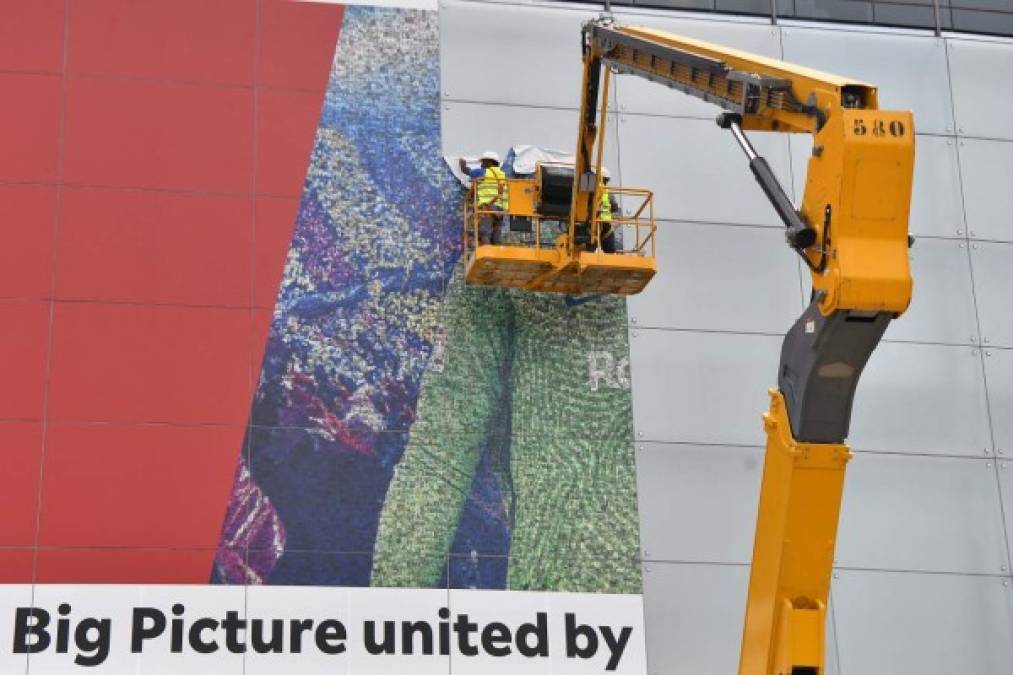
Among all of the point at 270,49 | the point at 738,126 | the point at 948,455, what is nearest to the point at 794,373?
the point at 738,126

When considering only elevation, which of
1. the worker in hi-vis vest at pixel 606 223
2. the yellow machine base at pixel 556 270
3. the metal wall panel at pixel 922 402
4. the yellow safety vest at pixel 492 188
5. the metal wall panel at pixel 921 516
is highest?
the yellow safety vest at pixel 492 188

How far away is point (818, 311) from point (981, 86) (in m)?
14.0

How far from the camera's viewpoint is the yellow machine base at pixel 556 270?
22891mm

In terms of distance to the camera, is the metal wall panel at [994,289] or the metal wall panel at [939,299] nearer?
the metal wall panel at [939,299]

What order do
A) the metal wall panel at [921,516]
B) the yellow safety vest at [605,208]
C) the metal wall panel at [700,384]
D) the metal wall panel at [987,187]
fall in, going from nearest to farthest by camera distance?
the yellow safety vest at [605,208] < the metal wall panel at [921,516] < the metal wall panel at [700,384] < the metal wall panel at [987,187]

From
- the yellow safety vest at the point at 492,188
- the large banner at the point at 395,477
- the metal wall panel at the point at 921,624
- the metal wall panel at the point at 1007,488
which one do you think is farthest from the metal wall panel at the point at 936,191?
the yellow safety vest at the point at 492,188

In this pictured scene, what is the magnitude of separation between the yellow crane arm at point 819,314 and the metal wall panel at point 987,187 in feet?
33.0

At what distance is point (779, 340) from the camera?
25188 mm

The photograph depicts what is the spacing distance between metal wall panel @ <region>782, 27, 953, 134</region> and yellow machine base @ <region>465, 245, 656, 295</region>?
18.9 ft

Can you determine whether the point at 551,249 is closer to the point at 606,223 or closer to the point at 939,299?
the point at 606,223

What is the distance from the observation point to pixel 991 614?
79.6 feet

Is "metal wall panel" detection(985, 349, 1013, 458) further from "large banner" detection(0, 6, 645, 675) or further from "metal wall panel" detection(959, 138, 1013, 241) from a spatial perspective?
"large banner" detection(0, 6, 645, 675)

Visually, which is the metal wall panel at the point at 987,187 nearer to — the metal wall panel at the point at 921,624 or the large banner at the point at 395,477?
the metal wall panel at the point at 921,624

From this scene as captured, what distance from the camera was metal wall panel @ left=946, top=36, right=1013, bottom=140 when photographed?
27.1 m
